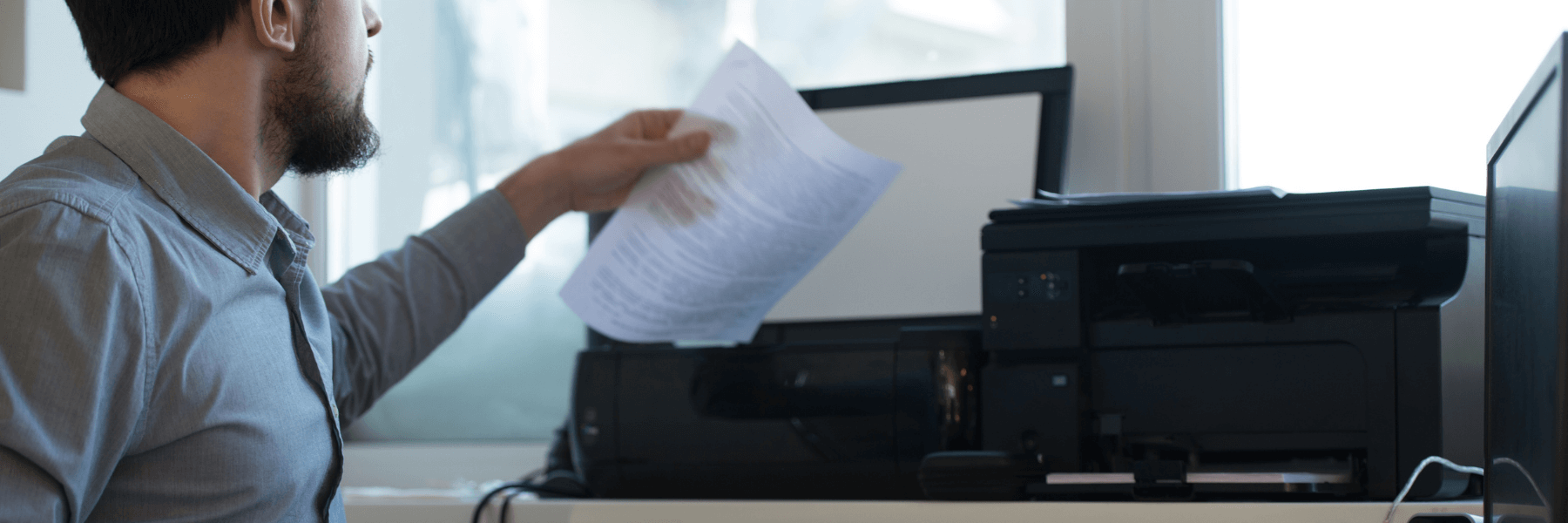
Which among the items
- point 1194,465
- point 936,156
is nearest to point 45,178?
point 1194,465

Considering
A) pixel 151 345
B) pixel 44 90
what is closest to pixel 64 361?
pixel 151 345

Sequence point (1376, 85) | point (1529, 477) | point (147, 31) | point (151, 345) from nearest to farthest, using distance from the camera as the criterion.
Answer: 1. point (1529, 477)
2. point (151, 345)
3. point (147, 31)
4. point (1376, 85)

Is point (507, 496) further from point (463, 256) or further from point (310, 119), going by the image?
point (310, 119)

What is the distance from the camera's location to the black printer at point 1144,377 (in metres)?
0.91

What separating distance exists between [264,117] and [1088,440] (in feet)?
2.30

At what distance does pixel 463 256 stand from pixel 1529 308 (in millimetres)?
894

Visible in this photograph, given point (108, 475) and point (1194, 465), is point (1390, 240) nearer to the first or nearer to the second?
point (1194, 465)

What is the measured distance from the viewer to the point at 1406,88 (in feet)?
4.31

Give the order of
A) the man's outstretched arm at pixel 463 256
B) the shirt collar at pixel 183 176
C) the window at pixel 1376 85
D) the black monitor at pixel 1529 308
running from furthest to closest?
the window at pixel 1376 85 < the man's outstretched arm at pixel 463 256 < the shirt collar at pixel 183 176 < the black monitor at pixel 1529 308

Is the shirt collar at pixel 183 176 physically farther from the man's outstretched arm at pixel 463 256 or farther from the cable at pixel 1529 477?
the cable at pixel 1529 477

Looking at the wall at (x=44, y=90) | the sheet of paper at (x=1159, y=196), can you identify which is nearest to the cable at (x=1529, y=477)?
the sheet of paper at (x=1159, y=196)

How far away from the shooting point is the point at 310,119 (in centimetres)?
86

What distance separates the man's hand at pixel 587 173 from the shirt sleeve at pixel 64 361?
0.55 metres

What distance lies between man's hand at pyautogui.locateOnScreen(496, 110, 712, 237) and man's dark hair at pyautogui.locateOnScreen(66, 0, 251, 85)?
16.3 inches
